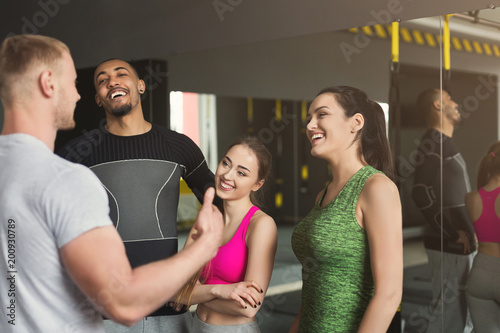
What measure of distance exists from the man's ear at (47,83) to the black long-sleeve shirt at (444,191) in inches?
59.5

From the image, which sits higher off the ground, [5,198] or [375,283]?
[5,198]

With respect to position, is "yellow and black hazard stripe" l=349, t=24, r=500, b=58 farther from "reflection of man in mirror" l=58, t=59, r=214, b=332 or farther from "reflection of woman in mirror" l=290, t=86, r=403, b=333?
"reflection of man in mirror" l=58, t=59, r=214, b=332

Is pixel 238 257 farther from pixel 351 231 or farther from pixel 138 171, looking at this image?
pixel 138 171

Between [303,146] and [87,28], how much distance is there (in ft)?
6.43

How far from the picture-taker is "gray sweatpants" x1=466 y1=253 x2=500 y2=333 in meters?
1.98

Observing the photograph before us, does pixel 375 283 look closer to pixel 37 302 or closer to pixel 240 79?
pixel 37 302

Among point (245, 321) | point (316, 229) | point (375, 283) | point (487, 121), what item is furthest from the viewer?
point (487, 121)

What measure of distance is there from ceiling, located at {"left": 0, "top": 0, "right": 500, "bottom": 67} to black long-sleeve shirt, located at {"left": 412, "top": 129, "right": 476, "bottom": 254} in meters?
0.54

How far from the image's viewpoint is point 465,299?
6.80ft

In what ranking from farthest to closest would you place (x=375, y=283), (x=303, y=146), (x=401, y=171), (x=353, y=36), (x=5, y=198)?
(x=303, y=146)
(x=353, y=36)
(x=401, y=171)
(x=375, y=283)
(x=5, y=198)

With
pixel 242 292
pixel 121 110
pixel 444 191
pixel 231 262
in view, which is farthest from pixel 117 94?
pixel 444 191

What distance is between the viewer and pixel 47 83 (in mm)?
1235

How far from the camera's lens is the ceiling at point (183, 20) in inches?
92.9

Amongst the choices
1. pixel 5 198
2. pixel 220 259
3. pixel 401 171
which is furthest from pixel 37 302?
pixel 401 171
